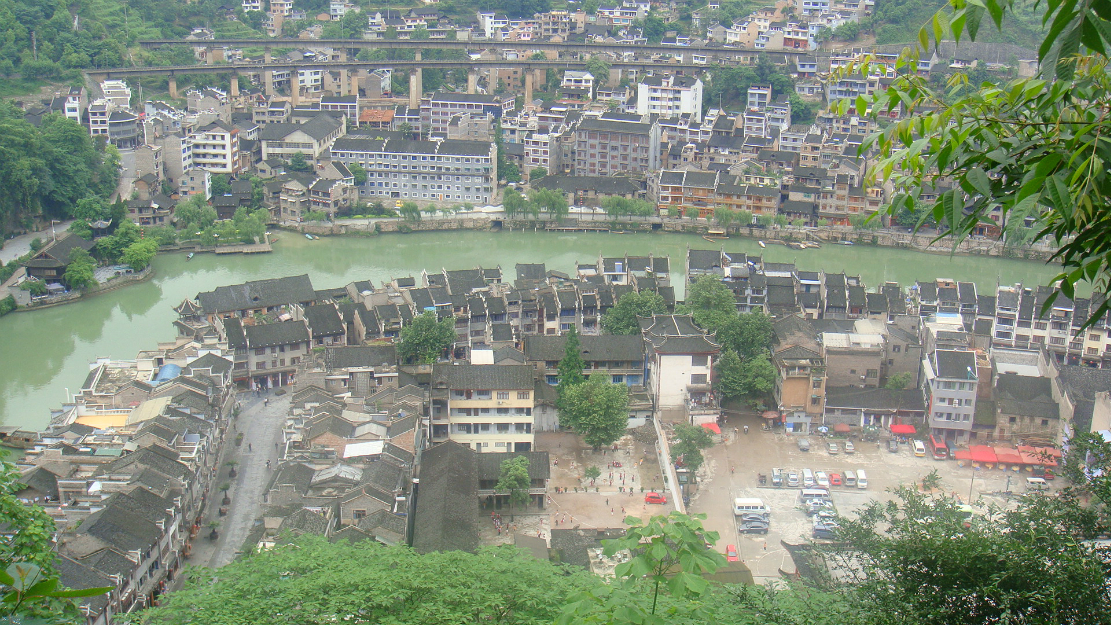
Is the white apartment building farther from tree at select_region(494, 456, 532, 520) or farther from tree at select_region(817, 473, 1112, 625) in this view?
tree at select_region(817, 473, 1112, 625)

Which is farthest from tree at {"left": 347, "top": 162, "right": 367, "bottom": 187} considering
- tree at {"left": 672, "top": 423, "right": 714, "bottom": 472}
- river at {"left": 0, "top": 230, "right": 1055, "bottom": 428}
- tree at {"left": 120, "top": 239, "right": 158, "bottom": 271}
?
tree at {"left": 672, "top": 423, "right": 714, "bottom": 472}

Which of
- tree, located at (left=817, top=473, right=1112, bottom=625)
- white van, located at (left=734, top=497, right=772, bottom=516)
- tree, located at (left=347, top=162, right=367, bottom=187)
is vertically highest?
tree, located at (left=817, top=473, right=1112, bottom=625)

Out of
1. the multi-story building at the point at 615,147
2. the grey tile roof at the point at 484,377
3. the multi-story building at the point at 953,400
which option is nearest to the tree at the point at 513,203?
the multi-story building at the point at 615,147

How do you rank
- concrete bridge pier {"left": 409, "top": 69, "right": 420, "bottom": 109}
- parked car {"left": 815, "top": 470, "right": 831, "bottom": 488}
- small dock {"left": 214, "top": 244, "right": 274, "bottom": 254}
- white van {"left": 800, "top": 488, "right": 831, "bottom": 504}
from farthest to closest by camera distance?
concrete bridge pier {"left": 409, "top": 69, "right": 420, "bottom": 109}, small dock {"left": 214, "top": 244, "right": 274, "bottom": 254}, parked car {"left": 815, "top": 470, "right": 831, "bottom": 488}, white van {"left": 800, "top": 488, "right": 831, "bottom": 504}

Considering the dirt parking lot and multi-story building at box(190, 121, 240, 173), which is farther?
multi-story building at box(190, 121, 240, 173)

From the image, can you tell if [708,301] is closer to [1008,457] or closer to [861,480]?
[861,480]

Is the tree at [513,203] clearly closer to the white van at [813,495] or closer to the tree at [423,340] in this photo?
the tree at [423,340]
